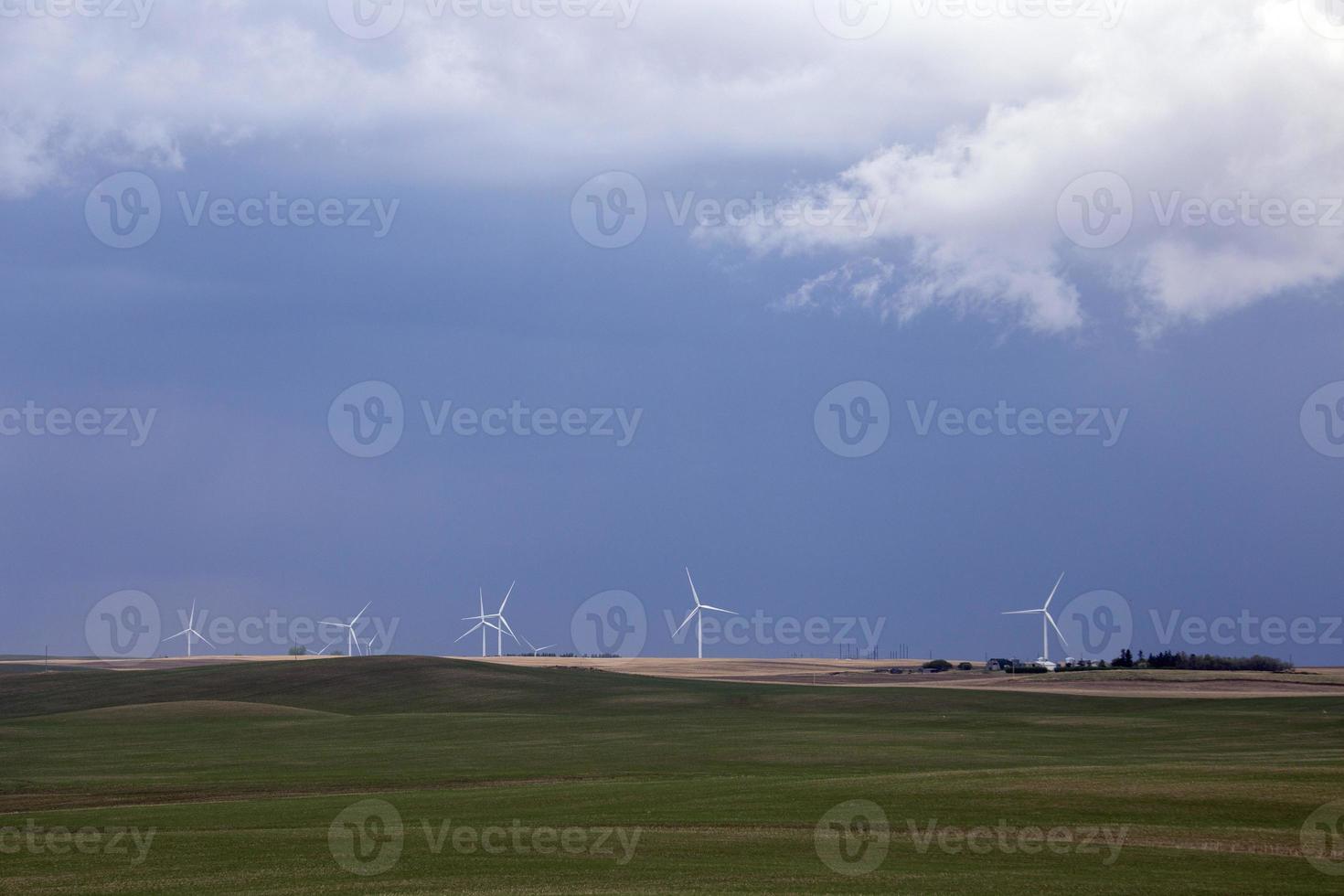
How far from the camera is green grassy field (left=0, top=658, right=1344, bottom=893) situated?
2556cm

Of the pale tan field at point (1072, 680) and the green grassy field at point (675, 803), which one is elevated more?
the pale tan field at point (1072, 680)

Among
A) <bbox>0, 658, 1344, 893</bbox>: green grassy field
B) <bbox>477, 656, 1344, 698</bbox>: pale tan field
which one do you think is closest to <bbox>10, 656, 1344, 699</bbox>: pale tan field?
<bbox>477, 656, 1344, 698</bbox>: pale tan field

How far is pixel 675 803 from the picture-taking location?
36344 mm

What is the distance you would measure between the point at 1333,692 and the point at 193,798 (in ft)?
311

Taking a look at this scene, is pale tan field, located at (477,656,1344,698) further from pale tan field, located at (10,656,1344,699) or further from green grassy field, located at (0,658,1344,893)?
green grassy field, located at (0,658,1344,893)

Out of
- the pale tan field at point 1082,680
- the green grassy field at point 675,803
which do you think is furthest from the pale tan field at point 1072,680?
the green grassy field at point 675,803

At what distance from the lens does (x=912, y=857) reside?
89.4 feet

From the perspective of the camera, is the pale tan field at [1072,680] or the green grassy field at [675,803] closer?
the green grassy field at [675,803]

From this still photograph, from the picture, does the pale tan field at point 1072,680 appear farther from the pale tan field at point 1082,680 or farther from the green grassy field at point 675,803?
the green grassy field at point 675,803

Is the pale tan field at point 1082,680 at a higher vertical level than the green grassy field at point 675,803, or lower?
higher

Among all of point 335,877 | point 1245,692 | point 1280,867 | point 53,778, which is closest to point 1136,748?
point 1280,867

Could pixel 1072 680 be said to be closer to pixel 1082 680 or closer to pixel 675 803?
pixel 1082 680

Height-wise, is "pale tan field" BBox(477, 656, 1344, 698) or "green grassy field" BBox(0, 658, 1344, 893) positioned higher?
"pale tan field" BBox(477, 656, 1344, 698)

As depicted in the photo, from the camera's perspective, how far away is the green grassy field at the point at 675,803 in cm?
2556
